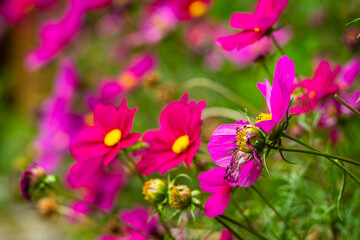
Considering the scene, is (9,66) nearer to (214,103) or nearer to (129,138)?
(214,103)

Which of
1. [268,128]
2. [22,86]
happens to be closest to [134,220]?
[268,128]

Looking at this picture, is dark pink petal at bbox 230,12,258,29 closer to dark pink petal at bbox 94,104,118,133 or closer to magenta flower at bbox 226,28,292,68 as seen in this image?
dark pink petal at bbox 94,104,118,133

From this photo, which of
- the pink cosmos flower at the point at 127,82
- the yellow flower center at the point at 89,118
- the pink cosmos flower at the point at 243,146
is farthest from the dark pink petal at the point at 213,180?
the yellow flower center at the point at 89,118

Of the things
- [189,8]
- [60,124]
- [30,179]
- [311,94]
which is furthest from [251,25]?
[60,124]

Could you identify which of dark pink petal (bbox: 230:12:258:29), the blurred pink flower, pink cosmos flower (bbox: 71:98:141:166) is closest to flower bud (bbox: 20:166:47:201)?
pink cosmos flower (bbox: 71:98:141:166)

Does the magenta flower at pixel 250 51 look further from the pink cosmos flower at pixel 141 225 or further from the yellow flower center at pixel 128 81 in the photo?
the pink cosmos flower at pixel 141 225
